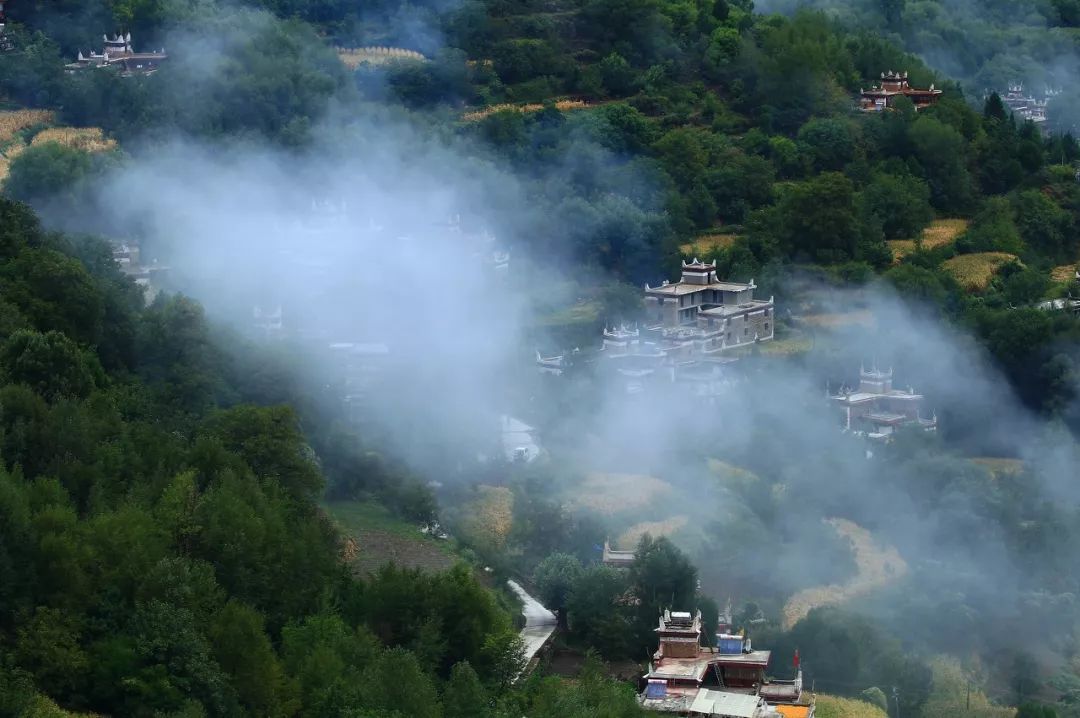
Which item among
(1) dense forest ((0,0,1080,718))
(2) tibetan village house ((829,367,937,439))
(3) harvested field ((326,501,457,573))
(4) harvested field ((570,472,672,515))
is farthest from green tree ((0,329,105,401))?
(2) tibetan village house ((829,367,937,439))

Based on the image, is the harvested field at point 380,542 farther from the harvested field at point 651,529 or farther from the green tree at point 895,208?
the green tree at point 895,208

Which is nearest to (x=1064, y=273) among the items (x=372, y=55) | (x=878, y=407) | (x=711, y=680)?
(x=878, y=407)

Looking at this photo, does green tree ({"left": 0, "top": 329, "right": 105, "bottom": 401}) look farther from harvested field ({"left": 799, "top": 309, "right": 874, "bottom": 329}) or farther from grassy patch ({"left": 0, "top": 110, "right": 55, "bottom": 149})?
harvested field ({"left": 799, "top": 309, "right": 874, "bottom": 329})

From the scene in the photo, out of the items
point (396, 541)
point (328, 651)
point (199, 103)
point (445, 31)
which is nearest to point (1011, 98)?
point (445, 31)

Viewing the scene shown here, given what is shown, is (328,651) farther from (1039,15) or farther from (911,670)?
(1039,15)

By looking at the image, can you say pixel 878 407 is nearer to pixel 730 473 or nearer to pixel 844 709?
pixel 730 473

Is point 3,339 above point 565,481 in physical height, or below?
above
